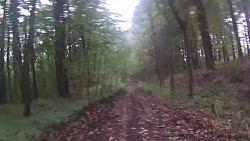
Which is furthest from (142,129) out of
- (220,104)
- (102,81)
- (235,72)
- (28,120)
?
(102,81)

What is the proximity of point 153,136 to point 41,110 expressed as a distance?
7729 millimetres

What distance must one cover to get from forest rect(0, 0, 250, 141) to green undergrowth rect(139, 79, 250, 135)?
0.17ft

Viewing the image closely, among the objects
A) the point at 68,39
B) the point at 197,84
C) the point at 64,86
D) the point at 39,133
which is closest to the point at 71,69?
the point at 64,86

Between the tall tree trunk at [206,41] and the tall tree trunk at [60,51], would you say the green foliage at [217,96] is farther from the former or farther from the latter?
the tall tree trunk at [60,51]

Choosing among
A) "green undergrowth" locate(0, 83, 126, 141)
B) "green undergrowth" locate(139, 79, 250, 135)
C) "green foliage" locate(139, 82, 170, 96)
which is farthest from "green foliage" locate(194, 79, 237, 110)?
"green undergrowth" locate(0, 83, 126, 141)

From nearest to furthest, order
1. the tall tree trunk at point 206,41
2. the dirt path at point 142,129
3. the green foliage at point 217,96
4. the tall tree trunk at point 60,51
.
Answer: the dirt path at point 142,129 < the green foliage at point 217,96 < the tall tree trunk at point 60,51 < the tall tree trunk at point 206,41

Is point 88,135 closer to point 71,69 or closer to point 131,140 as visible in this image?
point 131,140

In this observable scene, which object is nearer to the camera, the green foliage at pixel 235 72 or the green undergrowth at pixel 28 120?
the green undergrowth at pixel 28 120

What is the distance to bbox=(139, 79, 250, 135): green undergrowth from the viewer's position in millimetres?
12672

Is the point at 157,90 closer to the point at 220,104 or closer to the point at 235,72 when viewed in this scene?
the point at 235,72

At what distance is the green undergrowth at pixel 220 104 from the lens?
41.6ft

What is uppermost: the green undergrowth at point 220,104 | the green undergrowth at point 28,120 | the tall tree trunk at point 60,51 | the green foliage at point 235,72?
the tall tree trunk at point 60,51

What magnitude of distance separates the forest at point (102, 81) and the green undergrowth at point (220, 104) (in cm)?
5

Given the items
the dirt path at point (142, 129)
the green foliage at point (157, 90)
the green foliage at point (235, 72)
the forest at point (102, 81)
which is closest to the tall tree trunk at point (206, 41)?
the forest at point (102, 81)
